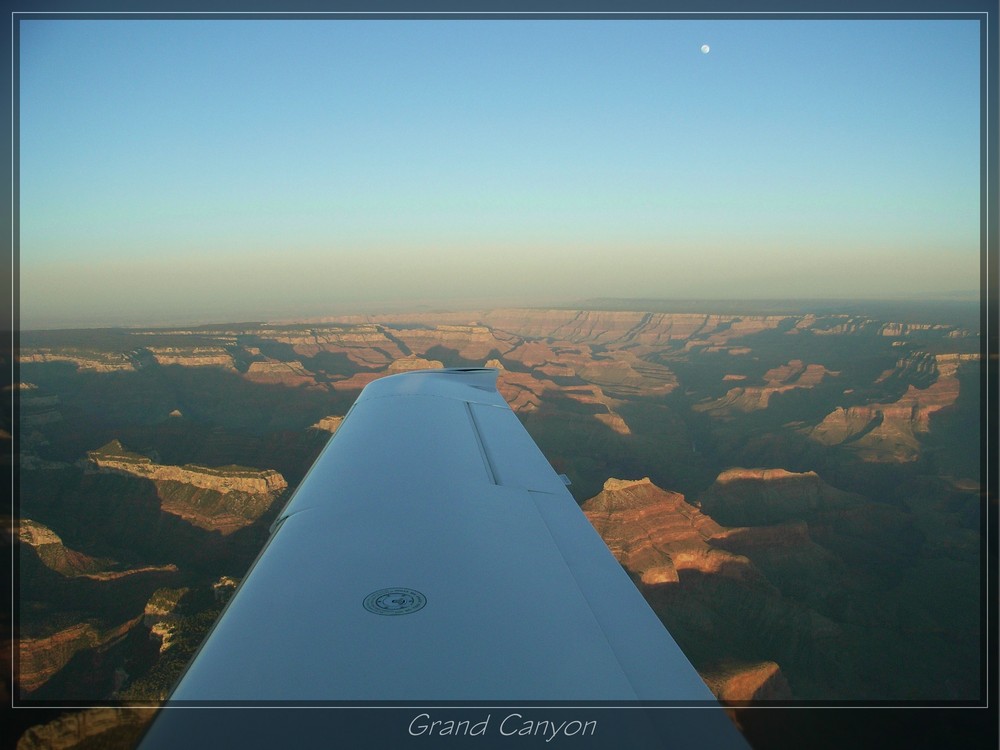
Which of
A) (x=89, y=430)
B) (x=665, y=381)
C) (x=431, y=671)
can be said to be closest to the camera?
(x=431, y=671)

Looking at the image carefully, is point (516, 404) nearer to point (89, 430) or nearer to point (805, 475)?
point (805, 475)

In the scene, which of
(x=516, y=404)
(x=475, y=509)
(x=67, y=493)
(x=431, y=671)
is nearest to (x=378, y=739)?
(x=431, y=671)

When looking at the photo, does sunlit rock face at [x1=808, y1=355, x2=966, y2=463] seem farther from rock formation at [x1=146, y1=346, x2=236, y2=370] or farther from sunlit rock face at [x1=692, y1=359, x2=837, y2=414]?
rock formation at [x1=146, y1=346, x2=236, y2=370]

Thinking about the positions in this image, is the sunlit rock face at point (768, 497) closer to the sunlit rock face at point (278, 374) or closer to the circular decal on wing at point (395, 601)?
the sunlit rock face at point (278, 374)

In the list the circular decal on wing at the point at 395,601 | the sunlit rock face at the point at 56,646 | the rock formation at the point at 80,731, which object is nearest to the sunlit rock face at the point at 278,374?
the sunlit rock face at the point at 56,646

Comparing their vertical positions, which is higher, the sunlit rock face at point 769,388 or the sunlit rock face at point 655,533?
the sunlit rock face at point 769,388

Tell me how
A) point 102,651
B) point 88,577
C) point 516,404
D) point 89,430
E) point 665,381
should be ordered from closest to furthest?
point 102,651 → point 88,577 → point 89,430 → point 516,404 → point 665,381

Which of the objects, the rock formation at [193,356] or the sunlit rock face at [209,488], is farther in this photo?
the rock formation at [193,356]

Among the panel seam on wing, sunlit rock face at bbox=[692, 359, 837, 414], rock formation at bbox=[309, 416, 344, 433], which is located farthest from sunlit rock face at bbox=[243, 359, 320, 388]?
the panel seam on wing

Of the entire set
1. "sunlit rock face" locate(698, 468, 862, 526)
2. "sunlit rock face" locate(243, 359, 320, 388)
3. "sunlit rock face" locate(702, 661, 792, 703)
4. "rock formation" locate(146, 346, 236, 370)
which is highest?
"rock formation" locate(146, 346, 236, 370)
